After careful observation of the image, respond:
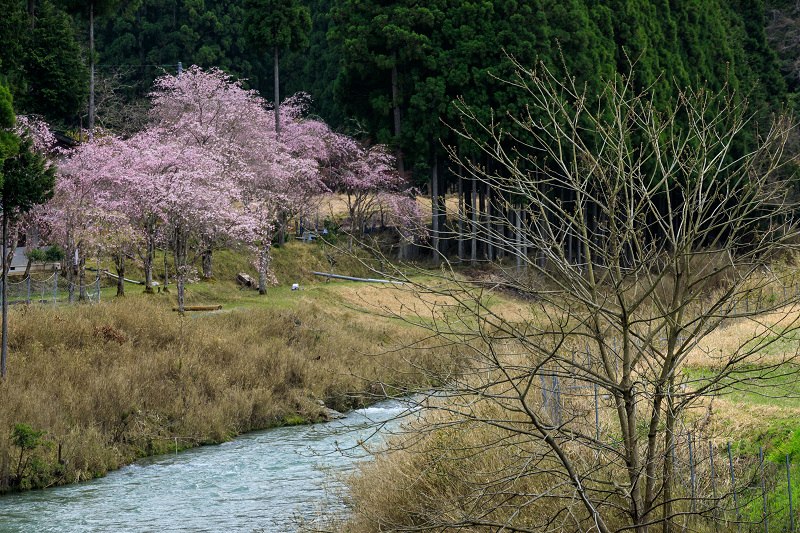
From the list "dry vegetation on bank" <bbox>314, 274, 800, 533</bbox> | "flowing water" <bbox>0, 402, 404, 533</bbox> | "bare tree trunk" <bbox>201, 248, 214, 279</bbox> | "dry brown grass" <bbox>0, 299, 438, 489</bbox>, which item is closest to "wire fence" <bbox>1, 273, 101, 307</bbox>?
"dry brown grass" <bbox>0, 299, 438, 489</bbox>

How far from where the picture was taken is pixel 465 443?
8914 millimetres

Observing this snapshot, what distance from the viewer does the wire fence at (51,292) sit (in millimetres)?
24647

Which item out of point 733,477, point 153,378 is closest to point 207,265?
point 153,378

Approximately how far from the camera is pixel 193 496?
1308cm

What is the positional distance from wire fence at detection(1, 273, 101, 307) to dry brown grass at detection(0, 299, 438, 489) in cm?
356

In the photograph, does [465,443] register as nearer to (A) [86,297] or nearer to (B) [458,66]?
(A) [86,297]

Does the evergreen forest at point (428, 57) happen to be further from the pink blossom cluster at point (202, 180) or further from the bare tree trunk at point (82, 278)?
the bare tree trunk at point (82, 278)

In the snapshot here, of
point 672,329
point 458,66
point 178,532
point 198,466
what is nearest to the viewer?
point 672,329

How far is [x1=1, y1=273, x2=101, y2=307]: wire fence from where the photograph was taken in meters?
24.6

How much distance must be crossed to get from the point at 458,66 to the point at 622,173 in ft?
101

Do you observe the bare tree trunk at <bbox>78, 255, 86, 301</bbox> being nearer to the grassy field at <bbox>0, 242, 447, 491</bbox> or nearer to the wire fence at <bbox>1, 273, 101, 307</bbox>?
the wire fence at <bbox>1, 273, 101, 307</bbox>

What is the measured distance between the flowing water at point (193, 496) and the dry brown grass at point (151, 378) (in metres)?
0.68

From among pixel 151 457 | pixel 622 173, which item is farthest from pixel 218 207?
pixel 622 173

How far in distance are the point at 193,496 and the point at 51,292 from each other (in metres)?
17.1
